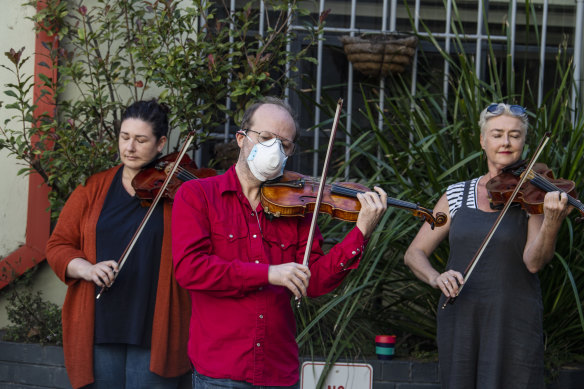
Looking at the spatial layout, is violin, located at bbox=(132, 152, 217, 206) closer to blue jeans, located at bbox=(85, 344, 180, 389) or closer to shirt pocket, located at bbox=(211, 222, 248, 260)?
blue jeans, located at bbox=(85, 344, 180, 389)

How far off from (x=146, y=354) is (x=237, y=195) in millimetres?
988

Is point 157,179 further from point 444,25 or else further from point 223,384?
point 444,25

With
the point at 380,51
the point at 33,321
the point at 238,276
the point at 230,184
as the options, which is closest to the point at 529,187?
A: the point at 230,184

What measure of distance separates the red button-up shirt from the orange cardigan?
2.48 ft

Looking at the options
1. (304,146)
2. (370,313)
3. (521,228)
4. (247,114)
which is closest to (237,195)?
(247,114)

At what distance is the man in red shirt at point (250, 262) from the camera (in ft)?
7.95

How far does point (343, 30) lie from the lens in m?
5.54

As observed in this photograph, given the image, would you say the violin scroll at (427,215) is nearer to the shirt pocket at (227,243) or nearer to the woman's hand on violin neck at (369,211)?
the woman's hand on violin neck at (369,211)

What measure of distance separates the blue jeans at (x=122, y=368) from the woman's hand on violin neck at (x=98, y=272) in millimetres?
284

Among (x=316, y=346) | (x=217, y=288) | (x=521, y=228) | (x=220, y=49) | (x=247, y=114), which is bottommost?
(x=316, y=346)

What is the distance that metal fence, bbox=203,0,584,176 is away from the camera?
5488 mm

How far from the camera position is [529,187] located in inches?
124

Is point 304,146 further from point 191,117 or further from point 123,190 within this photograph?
point 123,190

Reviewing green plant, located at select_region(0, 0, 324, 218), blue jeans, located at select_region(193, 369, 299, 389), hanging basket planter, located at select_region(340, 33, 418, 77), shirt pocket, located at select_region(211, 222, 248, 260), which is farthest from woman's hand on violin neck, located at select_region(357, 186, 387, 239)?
hanging basket planter, located at select_region(340, 33, 418, 77)
